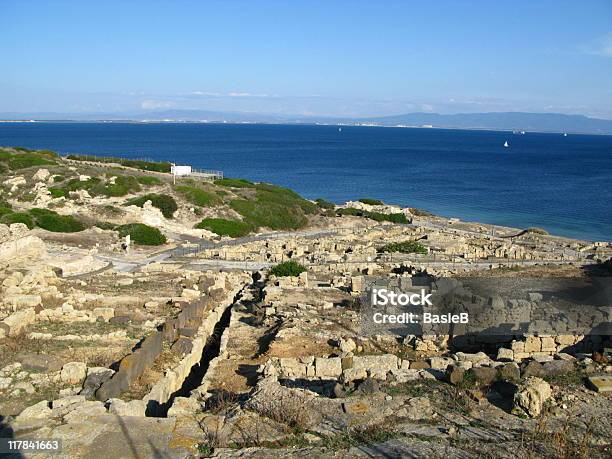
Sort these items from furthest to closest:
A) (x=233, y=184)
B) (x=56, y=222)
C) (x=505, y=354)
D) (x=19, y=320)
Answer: (x=233, y=184), (x=56, y=222), (x=19, y=320), (x=505, y=354)

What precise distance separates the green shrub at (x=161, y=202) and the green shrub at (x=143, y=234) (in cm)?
594

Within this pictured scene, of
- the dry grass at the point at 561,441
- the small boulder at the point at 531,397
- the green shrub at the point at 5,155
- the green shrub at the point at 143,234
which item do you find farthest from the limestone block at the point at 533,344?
the green shrub at the point at 5,155

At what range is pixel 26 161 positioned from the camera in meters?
58.0

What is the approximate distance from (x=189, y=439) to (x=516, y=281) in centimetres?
2123

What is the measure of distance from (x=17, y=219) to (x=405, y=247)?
26.4m

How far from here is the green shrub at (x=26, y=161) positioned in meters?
56.8

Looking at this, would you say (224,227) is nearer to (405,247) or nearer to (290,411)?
(405,247)

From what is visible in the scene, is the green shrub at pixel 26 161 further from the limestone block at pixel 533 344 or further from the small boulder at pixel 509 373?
the small boulder at pixel 509 373

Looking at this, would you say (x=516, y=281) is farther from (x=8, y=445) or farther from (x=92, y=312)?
(x=8, y=445)

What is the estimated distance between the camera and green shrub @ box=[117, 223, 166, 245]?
1553 inches

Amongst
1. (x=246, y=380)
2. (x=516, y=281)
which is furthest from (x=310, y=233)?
(x=246, y=380)

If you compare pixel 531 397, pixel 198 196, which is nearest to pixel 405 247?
pixel 198 196

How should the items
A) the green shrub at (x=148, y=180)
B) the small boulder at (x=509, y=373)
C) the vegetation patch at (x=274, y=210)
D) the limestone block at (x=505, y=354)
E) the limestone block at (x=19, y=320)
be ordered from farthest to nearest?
the green shrub at (x=148, y=180), the vegetation patch at (x=274, y=210), the limestone block at (x=19, y=320), the limestone block at (x=505, y=354), the small boulder at (x=509, y=373)

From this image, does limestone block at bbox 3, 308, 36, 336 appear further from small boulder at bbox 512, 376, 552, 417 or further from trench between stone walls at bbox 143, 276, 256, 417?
small boulder at bbox 512, 376, 552, 417
